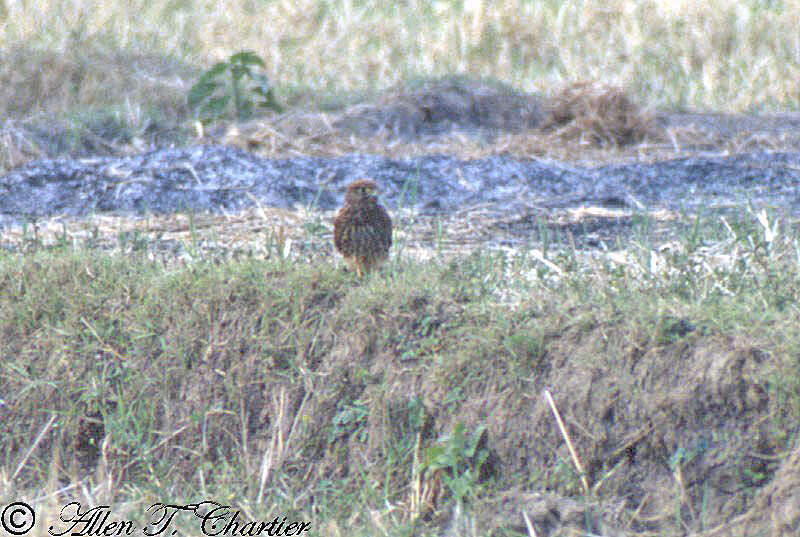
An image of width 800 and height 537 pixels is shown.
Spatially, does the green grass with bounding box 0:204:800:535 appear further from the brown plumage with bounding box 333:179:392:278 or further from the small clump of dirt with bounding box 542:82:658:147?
the small clump of dirt with bounding box 542:82:658:147

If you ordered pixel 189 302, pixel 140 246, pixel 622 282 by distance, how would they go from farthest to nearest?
1. pixel 140 246
2. pixel 189 302
3. pixel 622 282

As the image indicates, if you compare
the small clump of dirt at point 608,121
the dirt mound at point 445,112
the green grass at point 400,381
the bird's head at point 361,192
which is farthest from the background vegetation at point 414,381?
the dirt mound at point 445,112

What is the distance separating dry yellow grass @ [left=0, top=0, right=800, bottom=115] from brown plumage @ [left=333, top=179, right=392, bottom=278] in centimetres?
533

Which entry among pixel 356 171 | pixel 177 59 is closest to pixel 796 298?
pixel 356 171

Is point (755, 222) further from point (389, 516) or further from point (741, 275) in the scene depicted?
point (389, 516)

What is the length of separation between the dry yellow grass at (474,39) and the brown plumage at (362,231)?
5332 millimetres

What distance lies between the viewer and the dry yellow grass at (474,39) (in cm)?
977

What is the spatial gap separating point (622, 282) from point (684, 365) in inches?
18.8

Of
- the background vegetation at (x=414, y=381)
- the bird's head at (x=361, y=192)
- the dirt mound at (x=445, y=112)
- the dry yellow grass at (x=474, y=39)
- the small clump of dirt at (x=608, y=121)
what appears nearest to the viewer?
the background vegetation at (x=414, y=381)

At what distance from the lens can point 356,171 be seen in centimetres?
591

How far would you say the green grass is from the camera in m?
3.28

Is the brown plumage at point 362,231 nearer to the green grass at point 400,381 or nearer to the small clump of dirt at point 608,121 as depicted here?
the green grass at point 400,381

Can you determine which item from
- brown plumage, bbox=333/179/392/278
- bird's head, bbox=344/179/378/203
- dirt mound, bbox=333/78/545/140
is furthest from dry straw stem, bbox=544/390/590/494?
dirt mound, bbox=333/78/545/140

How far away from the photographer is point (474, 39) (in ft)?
34.7
